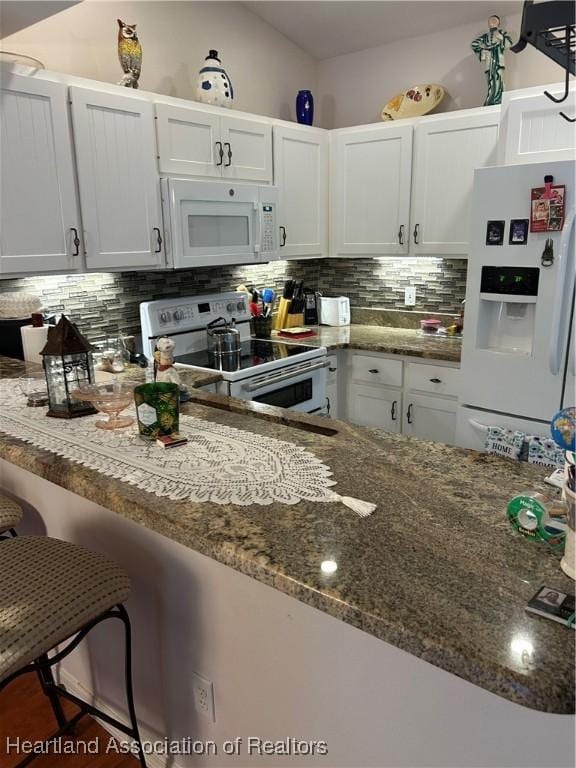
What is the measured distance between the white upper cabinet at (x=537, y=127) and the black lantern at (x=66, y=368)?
234 centimetres

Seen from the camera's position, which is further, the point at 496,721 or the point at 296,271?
the point at 296,271

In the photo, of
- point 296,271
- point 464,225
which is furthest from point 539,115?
point 296,271

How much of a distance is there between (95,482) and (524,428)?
205cm

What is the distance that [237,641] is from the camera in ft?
4.10

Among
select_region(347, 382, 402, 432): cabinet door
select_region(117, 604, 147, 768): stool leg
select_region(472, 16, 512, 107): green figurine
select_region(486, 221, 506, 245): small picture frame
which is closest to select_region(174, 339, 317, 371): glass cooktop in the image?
select_region(347, 382, 402, 432): cabinet door

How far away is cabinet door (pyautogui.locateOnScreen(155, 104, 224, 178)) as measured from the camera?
108 inches

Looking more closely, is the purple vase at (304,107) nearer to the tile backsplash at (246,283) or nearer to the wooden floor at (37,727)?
the tile backsplash at (246,283)

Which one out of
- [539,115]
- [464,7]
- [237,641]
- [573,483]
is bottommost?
[237,641]

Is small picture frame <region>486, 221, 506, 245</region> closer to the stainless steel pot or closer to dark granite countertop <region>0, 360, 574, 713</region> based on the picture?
the stainless steel pot

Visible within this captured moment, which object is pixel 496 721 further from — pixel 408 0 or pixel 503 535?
pixel 408 0

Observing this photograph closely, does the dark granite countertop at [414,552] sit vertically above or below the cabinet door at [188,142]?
below

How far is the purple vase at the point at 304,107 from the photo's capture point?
3.64 meters

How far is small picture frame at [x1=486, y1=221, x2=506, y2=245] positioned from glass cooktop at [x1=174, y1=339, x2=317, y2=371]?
110 centimetres

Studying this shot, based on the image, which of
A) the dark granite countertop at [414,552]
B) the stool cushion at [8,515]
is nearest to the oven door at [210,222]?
the stool cushion at [8,515]
